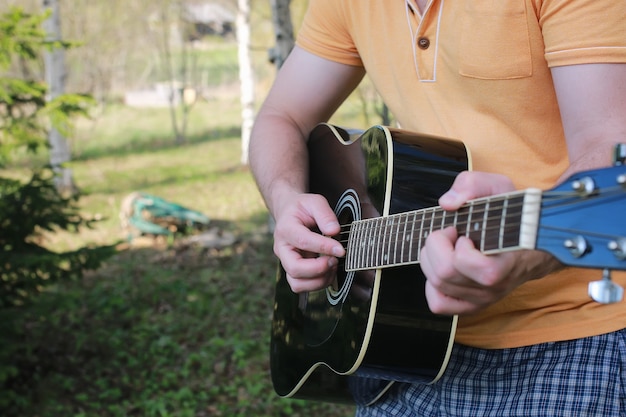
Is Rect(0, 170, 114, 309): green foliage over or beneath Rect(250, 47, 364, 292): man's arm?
beneath

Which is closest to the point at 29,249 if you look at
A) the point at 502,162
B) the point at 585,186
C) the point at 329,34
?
the point at 329,34

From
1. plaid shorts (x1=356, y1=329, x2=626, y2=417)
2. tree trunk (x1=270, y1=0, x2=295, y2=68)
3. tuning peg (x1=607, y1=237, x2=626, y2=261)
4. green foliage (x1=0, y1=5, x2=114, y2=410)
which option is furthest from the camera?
tree trunk (x1=270, y1=0, x2=295, y2=68)

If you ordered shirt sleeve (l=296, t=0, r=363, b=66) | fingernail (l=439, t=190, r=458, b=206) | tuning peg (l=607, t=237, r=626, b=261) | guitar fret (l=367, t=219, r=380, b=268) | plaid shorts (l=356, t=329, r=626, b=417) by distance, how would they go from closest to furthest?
1. tuning peg (l=607, t=237, r=626, b=261)
2. fingernail (l=439, t=190, r=458, b=206)
3. plaid shorts (l=356, t=329, r=626, b=417)
4. guitar fret (l=367, t=219, r=380, b=268)
5. shirt sleeve (l=296, t=0, r=363, b=66)

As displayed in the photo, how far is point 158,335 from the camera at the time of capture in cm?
570

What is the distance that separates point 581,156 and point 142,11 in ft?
54.5

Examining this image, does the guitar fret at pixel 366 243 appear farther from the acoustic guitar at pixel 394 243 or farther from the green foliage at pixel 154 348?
the green foliage at pixel 154 348

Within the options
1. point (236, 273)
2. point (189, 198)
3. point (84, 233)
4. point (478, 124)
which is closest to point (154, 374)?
point (236, 273)

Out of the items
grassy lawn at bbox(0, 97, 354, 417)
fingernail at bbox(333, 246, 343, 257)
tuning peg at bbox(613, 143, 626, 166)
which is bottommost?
grassy lawn at bbox(0, 97, 354, 417)

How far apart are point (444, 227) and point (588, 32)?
47 cm

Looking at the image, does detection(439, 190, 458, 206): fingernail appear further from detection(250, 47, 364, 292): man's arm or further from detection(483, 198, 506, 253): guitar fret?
detection(250, 47, 364, 292): man's arm

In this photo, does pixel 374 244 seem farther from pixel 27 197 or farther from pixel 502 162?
pixel 27 197

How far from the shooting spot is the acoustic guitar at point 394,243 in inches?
44.1

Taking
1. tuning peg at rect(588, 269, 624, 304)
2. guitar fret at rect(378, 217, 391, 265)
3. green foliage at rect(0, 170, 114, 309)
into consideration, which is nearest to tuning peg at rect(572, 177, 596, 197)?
tuning peg at rect(588, 269, 624, 304)

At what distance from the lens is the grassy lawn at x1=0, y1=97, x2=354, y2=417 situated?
4676 mm
